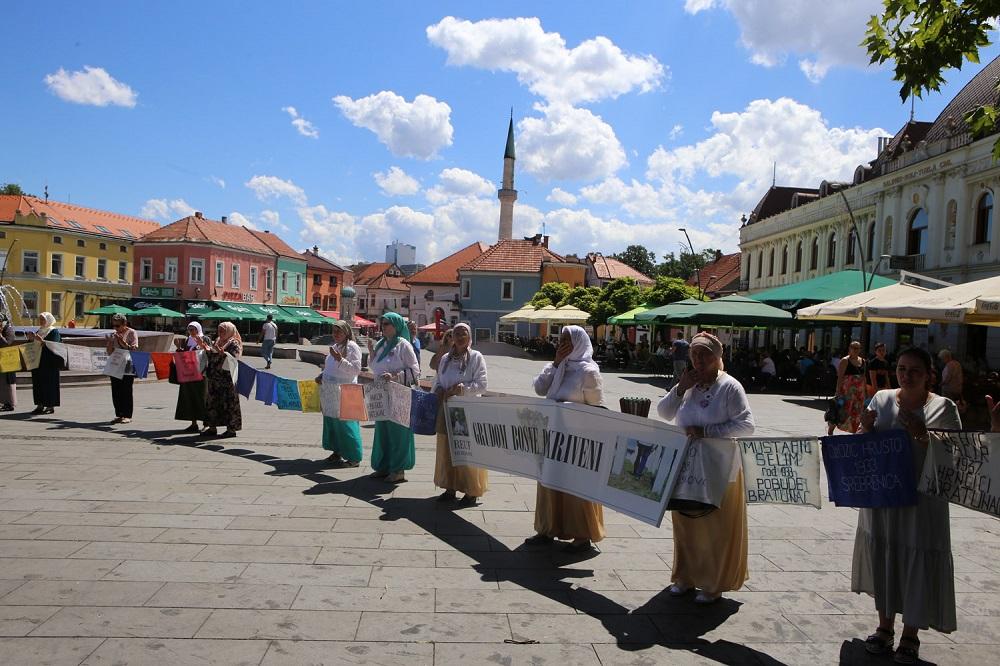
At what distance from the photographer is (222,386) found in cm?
1047

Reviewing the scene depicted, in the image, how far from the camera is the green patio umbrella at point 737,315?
75.0 feet

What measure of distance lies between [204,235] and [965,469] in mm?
59817

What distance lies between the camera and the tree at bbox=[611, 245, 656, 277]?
118m

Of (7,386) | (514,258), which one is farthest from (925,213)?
(514,258)

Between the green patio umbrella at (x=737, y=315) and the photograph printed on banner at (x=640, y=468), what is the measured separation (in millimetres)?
18587

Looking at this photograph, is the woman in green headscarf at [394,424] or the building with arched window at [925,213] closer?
the woman in green headscarf at [394,424]

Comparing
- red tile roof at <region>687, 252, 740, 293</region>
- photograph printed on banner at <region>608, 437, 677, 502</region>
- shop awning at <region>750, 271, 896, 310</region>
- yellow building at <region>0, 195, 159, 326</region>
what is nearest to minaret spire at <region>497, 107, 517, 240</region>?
red tile roof at <region>687, 252, 740, 293</region>

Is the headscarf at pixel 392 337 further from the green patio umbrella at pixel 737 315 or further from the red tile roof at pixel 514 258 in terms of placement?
the red tile roof at pixel 514 258

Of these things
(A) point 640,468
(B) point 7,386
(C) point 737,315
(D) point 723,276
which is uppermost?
(D) point 723,276

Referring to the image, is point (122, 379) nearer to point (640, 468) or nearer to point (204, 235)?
point (640, 468)

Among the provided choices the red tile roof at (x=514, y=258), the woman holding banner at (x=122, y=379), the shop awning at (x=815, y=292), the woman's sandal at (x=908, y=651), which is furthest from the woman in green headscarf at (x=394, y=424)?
the red tile roof at (x=514, y=258)

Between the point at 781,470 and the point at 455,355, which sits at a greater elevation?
the point at 455,355

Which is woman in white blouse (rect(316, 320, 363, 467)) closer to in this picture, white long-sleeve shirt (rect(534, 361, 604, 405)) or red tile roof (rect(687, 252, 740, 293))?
white long-sleeve shirt (rect(534, 361, 604, 405))

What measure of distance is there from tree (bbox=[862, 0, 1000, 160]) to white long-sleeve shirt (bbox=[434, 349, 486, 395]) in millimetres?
4456
